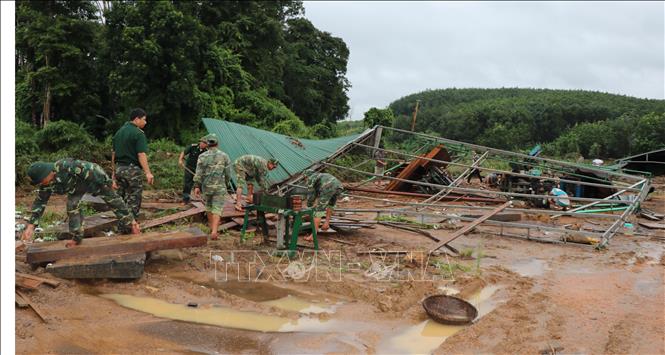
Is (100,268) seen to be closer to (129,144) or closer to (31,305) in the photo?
(31,305)

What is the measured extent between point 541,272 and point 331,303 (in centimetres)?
348

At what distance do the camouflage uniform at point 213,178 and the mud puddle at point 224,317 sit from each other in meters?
2.47

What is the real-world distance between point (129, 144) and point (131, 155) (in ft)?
0.50

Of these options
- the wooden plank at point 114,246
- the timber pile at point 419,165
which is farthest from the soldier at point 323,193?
the timber pile at point 419,165

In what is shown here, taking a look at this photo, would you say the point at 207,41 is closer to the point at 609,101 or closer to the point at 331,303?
the point at 331,303

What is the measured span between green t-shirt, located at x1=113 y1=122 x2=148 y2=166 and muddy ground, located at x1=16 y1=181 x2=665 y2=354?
55.0 inches

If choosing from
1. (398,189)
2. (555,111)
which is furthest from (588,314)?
(555,111)

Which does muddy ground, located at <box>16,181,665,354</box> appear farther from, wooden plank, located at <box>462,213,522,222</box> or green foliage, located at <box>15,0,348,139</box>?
green foliage, located at <box>15,0,348,139</box>

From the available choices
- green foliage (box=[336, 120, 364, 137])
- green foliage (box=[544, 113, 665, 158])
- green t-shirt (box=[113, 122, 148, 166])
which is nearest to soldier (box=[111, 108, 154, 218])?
green t-shirt (box=[113, 122, 148, 166])

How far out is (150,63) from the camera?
→ 19.5 meters

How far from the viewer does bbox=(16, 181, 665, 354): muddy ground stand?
14.2ft

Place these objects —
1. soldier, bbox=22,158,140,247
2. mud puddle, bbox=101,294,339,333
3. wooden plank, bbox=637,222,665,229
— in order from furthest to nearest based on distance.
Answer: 1. wooden plank, bbox=637,222,665,229
2. soldier, bbox=22,158,140,247
3. mud puddle, bbox=101,294,339,333

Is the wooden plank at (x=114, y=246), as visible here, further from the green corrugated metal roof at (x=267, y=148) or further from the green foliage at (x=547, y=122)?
the green foliage at (x=547, y=122)

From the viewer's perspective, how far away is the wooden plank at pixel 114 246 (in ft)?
17.8
